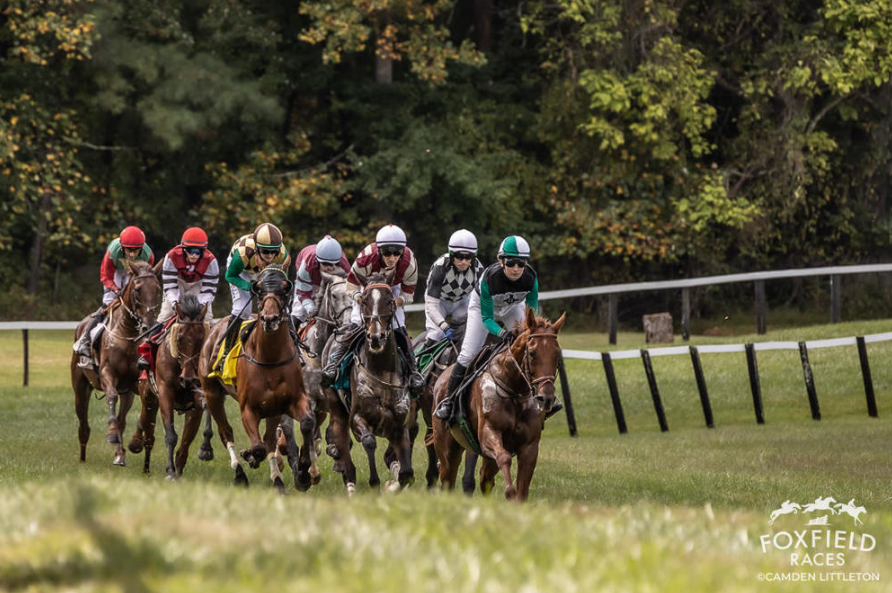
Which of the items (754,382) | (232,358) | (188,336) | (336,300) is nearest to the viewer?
(232,358)

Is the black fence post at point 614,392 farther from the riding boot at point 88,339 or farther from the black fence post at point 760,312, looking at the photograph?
the black fence post at point 760,312

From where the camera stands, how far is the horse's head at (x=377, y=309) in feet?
40.2

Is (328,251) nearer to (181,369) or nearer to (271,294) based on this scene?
(271,294)

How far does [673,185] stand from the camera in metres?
35.2

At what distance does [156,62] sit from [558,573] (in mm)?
28981

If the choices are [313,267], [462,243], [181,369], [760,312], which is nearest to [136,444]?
[181,369]

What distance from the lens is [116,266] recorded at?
16.8 metres

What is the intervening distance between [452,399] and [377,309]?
109cm

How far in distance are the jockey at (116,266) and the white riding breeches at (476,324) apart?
5456 mm

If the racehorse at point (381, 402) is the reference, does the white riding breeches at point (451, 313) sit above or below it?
above

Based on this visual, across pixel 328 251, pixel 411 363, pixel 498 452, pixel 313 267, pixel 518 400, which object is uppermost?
pixel 328 251

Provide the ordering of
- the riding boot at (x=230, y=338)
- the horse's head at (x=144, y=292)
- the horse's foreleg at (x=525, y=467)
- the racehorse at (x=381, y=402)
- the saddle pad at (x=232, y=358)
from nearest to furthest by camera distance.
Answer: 1. the horse's foreleg at (x=525, y=467)
2. the racehorse at (x=381, y=402)
3. the saddle pad at (x=232, y=358)
4. the riding boot at (x=230, y=338)
5. the horse's head at (x=144, y=292)

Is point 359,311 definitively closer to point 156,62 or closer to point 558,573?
point 558,573

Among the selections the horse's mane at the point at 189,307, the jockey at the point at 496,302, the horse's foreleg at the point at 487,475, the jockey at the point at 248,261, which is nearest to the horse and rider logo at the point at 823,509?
the horse's foreleg at the point at 487,475
